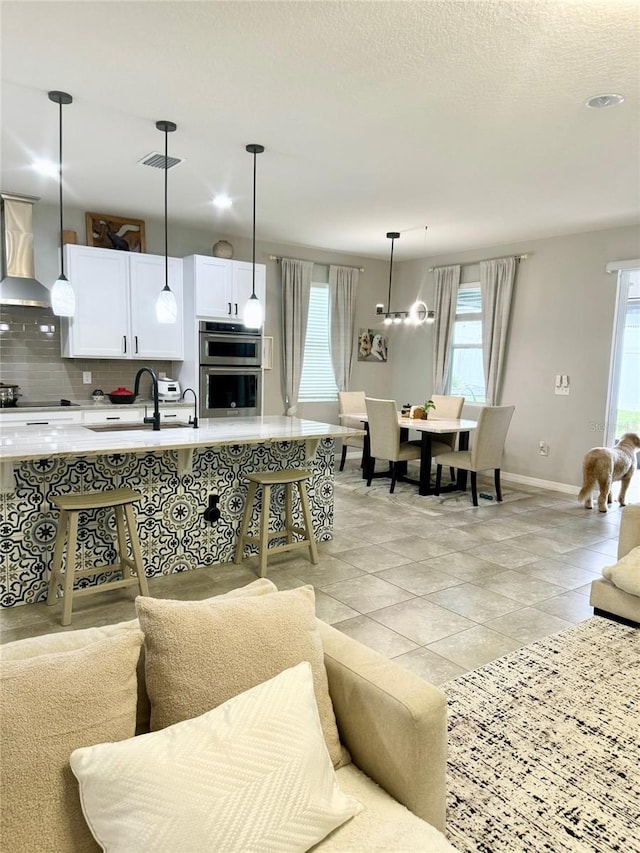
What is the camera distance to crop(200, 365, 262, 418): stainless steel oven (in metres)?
5.81

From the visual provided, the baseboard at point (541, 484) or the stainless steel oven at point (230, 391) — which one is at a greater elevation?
the stainless steel oven at point (230, 391)

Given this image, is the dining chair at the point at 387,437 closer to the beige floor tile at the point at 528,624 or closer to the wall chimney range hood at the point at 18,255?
the beige floor tile at the point at 528,624

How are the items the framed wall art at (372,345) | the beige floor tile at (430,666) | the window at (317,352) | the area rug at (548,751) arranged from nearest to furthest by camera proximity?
1. the area rug at (548,751)
2. the beige floor tile at (430,666)
3. the window at (317,352)
4. the framed wall art at (372,345)

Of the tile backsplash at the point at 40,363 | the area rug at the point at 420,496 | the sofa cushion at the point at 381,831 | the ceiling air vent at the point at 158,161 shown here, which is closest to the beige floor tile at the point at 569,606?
the area rug at the point at 420,496

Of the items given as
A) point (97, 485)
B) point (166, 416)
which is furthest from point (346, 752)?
point (166, 416)

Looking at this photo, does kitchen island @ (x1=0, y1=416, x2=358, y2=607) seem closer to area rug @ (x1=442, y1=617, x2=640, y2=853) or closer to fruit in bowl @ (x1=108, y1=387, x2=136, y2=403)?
fruit in bowl @ (x1=108, y1=387, x2=136, y2=403)

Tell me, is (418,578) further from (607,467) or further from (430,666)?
(607,467)

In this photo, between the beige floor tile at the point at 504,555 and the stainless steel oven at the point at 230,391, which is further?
the stainless steel oven at the point at 230,391

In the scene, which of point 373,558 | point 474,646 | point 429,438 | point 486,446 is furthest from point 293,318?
point 474,646

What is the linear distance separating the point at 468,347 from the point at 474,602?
4384 millimetres

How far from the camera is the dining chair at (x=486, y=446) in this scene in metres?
5.31

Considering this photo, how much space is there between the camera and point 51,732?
1.03 m

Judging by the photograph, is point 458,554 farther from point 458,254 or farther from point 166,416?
point 458,254

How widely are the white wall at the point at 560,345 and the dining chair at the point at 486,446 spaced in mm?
969
